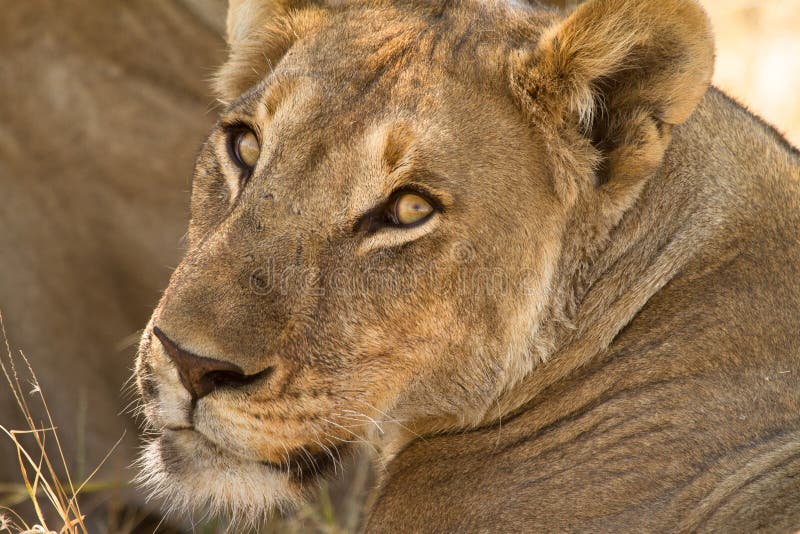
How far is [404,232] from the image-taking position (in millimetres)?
3213

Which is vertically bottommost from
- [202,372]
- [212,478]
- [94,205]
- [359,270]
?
[94,205]

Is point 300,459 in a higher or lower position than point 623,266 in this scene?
lower

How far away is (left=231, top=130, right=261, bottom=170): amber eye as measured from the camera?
3.48 meters

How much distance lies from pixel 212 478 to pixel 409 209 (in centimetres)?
104

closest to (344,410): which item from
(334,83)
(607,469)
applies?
(607,469)

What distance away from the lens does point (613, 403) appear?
10.7 ft

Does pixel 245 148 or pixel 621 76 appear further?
pixel 245 148

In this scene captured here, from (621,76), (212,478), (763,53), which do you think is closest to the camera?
(212,478)

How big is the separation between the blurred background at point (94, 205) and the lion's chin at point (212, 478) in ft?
7.91

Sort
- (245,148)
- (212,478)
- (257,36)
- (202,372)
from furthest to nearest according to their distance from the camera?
(257,36), (245,148), (212,478), (202,372)

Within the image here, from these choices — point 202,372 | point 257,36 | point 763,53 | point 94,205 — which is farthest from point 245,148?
point 763,53

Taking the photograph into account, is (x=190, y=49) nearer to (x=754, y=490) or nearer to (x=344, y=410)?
(x=344, y=410)

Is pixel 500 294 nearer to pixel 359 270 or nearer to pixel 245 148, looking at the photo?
pixel 359 270

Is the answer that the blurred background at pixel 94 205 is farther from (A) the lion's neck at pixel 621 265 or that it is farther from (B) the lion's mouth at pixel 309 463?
(A) the lion's neck at pixel 621 265
